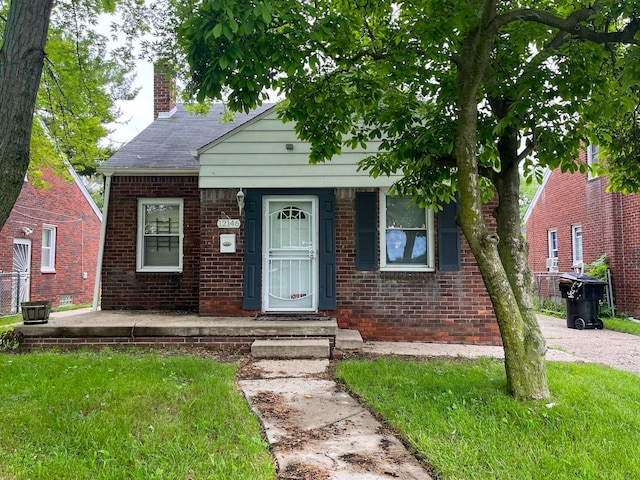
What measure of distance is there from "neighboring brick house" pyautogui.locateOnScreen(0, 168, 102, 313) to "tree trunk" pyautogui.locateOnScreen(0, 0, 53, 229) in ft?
33.5

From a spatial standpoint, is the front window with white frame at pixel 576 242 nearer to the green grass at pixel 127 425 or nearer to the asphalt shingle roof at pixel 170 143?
the asphalt shingle roof at pixel 170 143

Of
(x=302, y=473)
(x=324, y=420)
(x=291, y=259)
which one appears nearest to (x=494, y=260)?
(x=324, y=420)

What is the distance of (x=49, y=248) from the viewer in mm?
15859

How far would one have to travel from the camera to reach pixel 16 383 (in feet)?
14.8

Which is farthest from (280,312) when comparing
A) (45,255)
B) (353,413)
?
(45,255)

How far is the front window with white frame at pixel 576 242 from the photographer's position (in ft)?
46.7

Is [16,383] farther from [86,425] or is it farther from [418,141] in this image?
[418,141]

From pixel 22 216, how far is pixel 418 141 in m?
14.0

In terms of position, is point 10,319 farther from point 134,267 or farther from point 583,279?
point 583,279

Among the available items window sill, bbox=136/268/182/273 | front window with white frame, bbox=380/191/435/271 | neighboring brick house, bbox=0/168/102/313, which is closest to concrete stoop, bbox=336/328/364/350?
front window with white frame, bbox=380/191/435/271

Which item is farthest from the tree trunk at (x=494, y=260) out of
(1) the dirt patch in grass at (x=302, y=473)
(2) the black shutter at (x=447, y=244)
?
(2) the black shutter at (x=447, y=244)

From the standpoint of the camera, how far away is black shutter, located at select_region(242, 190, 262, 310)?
7566mm

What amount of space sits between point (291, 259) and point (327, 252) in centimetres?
65

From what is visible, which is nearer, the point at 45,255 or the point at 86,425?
the point at 86,425
